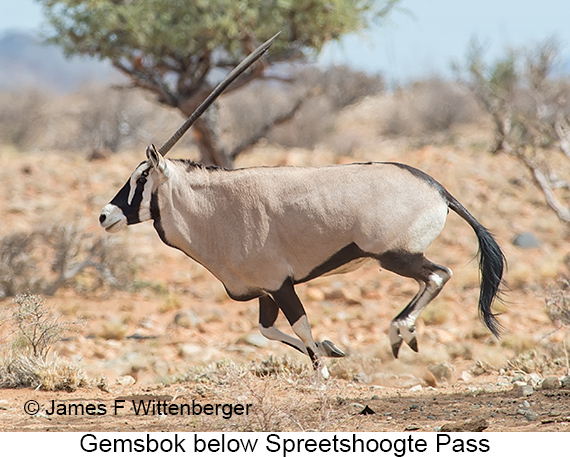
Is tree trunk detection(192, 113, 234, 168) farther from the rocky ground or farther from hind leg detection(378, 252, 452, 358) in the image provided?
hind leg detection(378, 252, 452, 358)

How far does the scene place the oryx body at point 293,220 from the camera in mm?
5691

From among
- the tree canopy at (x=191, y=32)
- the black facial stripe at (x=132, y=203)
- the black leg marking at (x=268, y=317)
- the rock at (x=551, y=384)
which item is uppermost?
the tree canopy at (x=191, y=32)

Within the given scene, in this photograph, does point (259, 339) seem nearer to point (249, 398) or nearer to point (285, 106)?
point (249, 398)

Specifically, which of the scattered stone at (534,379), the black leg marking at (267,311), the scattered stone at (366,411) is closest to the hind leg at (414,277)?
the scattered stone at (366,411)

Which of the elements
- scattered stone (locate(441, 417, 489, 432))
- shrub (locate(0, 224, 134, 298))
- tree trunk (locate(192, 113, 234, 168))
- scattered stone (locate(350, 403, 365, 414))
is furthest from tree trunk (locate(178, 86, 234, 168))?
scattered stone (locate(441, 417, 489, 432))

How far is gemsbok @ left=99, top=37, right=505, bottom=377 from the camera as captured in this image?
18.7 ft

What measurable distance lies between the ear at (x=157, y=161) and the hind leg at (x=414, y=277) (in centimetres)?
169

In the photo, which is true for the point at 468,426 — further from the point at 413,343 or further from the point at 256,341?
the point at 256,341

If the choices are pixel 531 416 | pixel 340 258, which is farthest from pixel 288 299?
pixel 531 416

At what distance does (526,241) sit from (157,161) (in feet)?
36.7

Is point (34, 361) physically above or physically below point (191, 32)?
below

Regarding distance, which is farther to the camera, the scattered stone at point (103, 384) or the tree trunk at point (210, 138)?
the tree trunk at point (210, 138)

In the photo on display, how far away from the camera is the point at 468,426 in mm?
5230

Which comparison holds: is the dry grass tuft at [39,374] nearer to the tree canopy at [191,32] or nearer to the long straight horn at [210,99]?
the long straight horn at [210,99]
